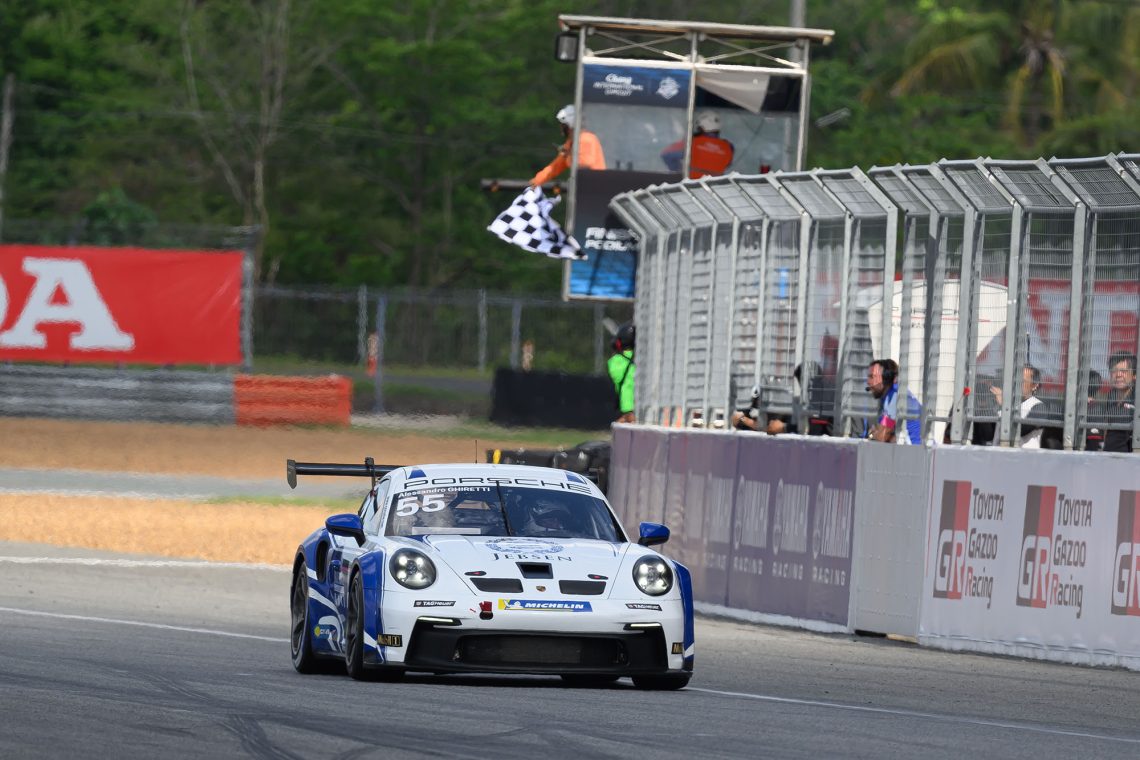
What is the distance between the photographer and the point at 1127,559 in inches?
517

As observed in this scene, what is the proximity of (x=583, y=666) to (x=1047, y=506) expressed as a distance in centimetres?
452

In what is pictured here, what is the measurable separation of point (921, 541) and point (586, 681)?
13.1 feet

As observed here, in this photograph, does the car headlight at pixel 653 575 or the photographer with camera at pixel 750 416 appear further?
the photographer with camera at pixel 750 416

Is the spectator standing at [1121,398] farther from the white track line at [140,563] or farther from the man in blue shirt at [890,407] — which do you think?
the white track line at [140,563]

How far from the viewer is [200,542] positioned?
21.7 metres

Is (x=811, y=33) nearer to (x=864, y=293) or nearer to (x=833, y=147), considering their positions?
(x=864, y=293)

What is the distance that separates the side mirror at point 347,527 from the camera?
10812 millimetres

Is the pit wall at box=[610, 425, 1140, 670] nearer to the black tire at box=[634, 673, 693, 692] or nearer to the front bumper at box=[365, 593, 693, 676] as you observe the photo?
the black tire at box=[634, 673, 693, 692]

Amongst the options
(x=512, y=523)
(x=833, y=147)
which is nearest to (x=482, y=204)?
(x=833, y=147)

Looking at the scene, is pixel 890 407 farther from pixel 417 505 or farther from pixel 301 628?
pixel 301 628

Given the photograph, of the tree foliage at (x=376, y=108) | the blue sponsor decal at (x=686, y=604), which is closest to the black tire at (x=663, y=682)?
the blue sponsor decal at (x=686, y=604)

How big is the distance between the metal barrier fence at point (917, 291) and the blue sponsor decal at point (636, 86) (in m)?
6.58

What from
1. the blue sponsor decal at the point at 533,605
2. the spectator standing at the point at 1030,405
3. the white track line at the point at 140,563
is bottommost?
the white track line at the point at 140,563

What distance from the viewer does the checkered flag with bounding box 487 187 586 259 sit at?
939 inches
